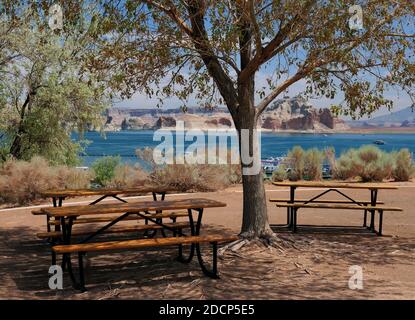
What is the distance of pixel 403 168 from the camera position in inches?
647

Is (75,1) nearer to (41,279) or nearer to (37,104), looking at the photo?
(41,279)

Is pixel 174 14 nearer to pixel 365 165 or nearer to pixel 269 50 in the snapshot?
pixel 269 50

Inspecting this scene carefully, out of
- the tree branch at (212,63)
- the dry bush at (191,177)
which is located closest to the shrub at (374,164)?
the dry bush at (191,177)

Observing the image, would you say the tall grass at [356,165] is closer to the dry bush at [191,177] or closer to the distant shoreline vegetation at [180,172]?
the distant shoreline vegetation at [180,172]

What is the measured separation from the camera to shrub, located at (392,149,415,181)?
646 inches

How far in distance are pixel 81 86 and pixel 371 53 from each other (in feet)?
34.8

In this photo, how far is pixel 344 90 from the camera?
316 inches

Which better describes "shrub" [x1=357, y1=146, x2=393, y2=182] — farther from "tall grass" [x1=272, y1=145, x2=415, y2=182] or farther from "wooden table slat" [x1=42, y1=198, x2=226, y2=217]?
"wooden table slat" [x1=42, y1=198, x2=226, y2=217]

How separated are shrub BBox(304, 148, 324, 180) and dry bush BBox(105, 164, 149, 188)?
5.09 meters

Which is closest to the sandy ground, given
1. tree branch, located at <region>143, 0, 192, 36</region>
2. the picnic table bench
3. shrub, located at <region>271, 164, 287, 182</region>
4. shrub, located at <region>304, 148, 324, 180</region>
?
the picnic table bench

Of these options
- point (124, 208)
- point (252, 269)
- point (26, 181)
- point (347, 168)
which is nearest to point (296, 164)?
point (347, 168)

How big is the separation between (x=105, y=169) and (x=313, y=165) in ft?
19.9

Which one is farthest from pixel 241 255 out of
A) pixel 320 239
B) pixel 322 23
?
pixel 322 23
